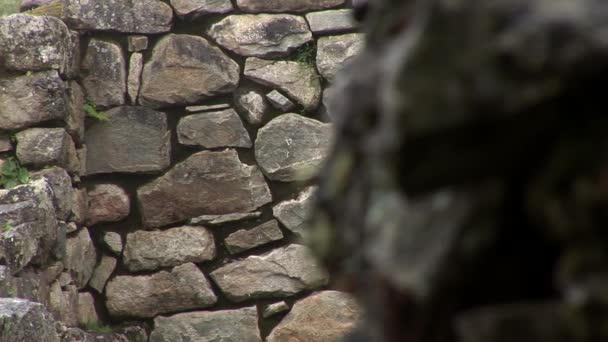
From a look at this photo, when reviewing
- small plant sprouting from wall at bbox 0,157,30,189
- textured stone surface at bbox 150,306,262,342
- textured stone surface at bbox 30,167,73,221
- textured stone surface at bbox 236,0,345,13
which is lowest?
textured stone surface at bbox 150,306,262,342

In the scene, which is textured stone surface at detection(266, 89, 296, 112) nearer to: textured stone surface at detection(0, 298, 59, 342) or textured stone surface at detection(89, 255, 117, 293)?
textured stone surface at detection(89, 255, 117, 293)

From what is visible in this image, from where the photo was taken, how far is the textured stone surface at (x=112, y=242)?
5.09 meters

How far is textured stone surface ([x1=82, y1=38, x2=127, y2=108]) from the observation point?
16.7ft

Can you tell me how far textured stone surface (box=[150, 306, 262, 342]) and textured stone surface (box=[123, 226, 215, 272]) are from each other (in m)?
0.27

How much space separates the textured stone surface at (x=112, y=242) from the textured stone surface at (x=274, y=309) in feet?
2.55

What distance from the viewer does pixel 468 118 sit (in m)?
0.72

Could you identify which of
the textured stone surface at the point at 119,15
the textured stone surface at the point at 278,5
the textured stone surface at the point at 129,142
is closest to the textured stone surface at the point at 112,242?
the textured stone surface at the point at 129,142

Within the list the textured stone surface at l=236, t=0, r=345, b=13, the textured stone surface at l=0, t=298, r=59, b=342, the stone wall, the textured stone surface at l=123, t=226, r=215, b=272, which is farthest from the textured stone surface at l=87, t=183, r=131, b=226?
the textured stone surface at l=0, t=298, r=59, b=342

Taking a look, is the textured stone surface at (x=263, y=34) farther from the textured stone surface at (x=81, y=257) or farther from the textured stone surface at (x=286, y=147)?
the textured stone surface at (x=81, y=257)

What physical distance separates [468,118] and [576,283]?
140mm

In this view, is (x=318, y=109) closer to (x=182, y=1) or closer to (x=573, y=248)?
(x=182, y=1)

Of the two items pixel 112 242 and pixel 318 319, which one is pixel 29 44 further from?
pixel 318 319

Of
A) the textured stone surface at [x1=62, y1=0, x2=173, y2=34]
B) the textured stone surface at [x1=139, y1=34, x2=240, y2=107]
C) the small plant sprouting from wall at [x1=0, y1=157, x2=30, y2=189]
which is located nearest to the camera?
the small plant sprouting from wall at [x1=0, y1=157, x2=30, y2=189]

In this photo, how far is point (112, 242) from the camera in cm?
509
